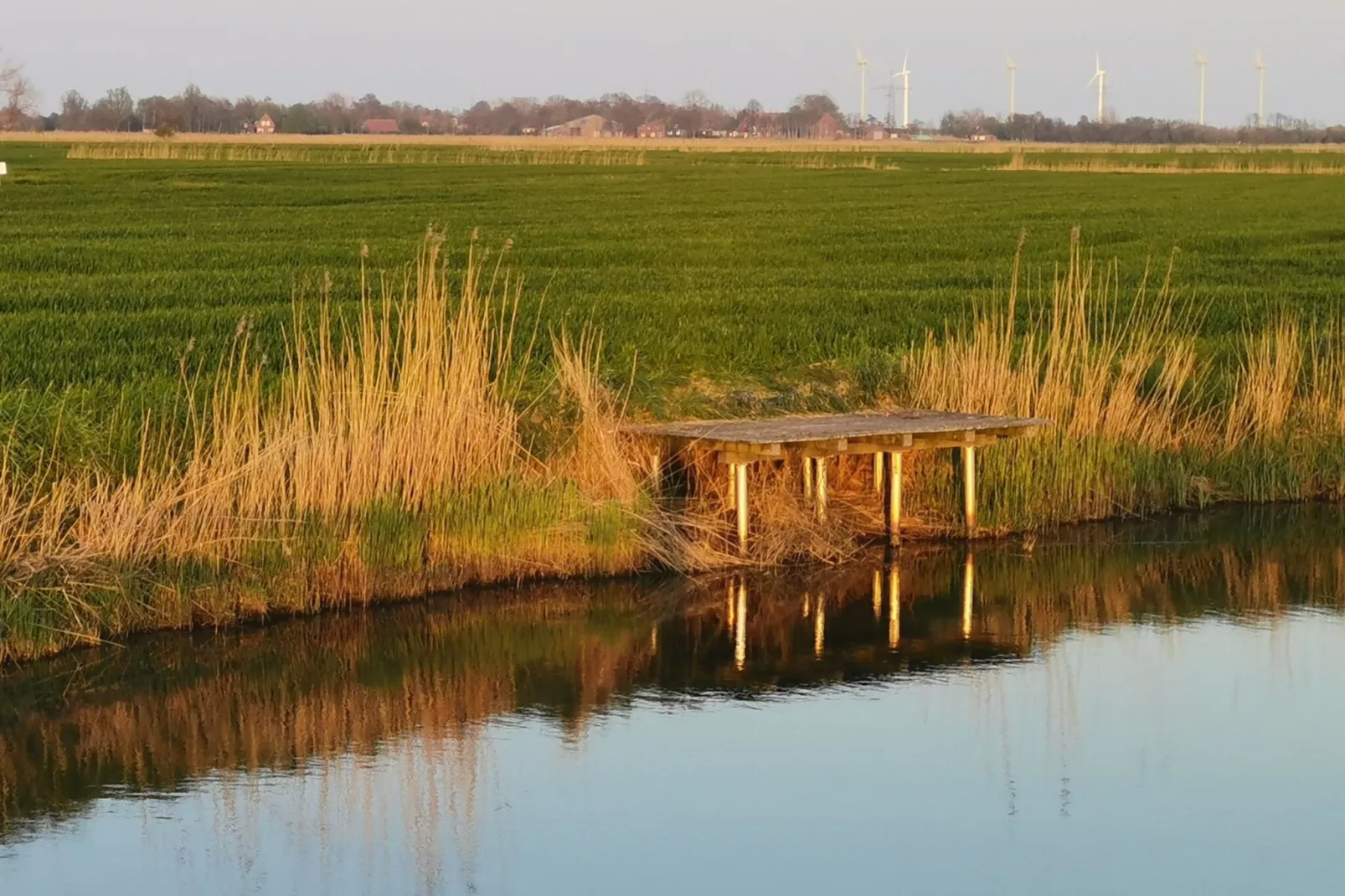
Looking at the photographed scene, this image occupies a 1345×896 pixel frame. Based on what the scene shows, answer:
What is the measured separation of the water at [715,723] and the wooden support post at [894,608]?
4cm

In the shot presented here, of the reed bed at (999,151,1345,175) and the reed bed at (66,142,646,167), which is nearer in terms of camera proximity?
the reed bed at (999,151,1345,175)

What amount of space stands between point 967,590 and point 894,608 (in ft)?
2.99

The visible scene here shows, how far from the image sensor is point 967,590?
1439 cm

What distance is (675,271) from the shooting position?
29.7 meters

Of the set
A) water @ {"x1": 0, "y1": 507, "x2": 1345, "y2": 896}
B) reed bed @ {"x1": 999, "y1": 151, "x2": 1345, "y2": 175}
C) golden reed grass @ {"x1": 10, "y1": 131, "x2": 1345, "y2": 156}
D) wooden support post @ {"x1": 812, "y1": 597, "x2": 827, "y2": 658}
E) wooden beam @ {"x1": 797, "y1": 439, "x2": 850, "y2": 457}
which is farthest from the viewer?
golden reed grass @ {"x1": 10, "y1": 131, "x2": 1345, "y2": 156}

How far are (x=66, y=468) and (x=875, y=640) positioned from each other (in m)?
5.82

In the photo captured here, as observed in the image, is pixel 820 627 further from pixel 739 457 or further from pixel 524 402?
pixel 524 402

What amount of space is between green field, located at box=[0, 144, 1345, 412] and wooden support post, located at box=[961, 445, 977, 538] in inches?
77.2

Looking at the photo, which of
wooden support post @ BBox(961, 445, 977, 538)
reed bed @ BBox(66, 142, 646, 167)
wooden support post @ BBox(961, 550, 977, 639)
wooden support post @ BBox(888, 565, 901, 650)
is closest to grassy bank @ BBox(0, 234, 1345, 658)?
wooden support post @ BBox(961, 445, 977, 538)

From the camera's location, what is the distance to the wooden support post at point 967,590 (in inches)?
524

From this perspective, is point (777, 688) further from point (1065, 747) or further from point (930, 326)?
point (930, 326)

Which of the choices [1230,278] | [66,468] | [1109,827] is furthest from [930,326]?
[1109,827]

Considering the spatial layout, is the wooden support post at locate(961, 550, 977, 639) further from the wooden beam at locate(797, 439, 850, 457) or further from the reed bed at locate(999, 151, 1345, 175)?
the reed bed at locate(999, 151, 1345, 175)

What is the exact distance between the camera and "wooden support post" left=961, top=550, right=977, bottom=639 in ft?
43.7
